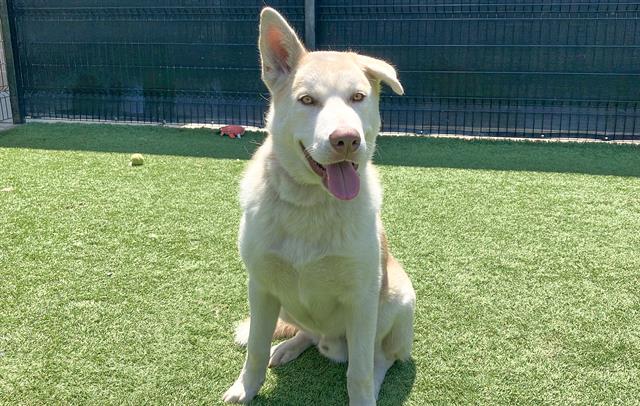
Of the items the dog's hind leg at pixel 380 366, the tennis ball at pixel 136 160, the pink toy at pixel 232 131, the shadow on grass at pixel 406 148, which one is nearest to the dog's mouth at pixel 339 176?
the dog's hind leg at pixel 380 366

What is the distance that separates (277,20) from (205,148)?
4.32m

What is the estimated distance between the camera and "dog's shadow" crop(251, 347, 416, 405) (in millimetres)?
2199

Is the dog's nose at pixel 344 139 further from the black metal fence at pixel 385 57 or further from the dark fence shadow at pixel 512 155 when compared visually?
the black metal fence at pixel 385 57

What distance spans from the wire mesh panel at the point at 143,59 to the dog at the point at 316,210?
215 inches

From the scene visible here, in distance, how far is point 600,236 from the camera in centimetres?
372

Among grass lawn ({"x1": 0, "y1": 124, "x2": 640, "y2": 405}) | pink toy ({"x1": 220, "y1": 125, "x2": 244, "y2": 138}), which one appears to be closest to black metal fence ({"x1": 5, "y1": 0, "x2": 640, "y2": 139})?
pink toy ({"x1": 220, "y1": 125, "x2": 244, "y2": 138})

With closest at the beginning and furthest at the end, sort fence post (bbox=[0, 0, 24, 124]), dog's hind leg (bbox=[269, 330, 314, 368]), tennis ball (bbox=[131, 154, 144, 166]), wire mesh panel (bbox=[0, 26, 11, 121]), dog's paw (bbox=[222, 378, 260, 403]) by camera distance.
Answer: dog's paw (bbox=[222, 378, 260, 403]) → dog's hind leg (bbox=[269, 330, 314, 368]) → tennis ball (bbox=[131, 154, 144, 166]) → fence post (bbox=[0, 0, 24, 124]) → wire mesh panel (bbox=[0, 26, 11, 121])

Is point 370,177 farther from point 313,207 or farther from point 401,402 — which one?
point 401,402

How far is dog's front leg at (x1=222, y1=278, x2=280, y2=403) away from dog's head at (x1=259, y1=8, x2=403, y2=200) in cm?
51

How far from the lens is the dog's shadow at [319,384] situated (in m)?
2.20

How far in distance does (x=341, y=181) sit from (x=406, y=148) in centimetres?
453

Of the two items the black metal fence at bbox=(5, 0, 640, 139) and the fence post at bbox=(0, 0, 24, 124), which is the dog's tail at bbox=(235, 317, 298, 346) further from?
the fence post at bbox=(0, 0, 24, 124)

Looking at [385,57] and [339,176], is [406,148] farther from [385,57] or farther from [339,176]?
[339,176]

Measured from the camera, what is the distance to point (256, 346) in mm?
2172
